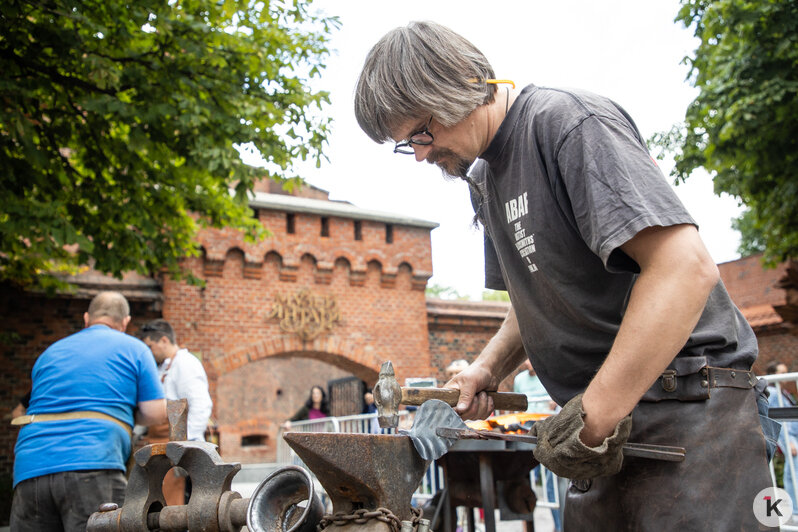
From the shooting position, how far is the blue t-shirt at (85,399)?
352 centimetres

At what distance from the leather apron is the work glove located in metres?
0.14

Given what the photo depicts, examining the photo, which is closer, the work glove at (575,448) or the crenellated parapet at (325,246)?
the work glove at (575,448)

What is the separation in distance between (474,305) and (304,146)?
7.69 meters

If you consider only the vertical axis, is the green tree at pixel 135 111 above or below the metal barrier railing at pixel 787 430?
above

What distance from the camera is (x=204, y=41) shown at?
22.0 feet

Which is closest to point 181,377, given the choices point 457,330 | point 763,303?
point 457,330

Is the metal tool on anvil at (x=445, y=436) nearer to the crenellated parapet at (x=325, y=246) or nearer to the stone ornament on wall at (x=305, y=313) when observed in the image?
the crenellated parapet at (x=325, y=246)

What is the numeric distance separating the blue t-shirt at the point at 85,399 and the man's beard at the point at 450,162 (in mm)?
2614

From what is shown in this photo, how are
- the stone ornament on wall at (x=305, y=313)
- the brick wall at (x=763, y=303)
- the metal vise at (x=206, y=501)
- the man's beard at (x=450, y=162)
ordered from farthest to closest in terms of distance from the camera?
the brick wall at (x=763, y=303) → the stone ornament on wall at (x=305, y=313) → the man's beard at (x=450, y=162) → the metal vise at (x=206, y=501)

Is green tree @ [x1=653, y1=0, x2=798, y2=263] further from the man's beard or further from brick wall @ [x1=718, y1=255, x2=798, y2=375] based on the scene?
the man's beard

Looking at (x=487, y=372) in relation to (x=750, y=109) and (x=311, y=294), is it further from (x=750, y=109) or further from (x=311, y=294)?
(x=311, y=294)

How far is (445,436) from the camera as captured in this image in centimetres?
152

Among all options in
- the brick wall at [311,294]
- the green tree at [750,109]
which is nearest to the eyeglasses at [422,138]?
the green tree at [750,109]

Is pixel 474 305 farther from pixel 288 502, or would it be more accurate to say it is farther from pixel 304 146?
pixel 288 502
